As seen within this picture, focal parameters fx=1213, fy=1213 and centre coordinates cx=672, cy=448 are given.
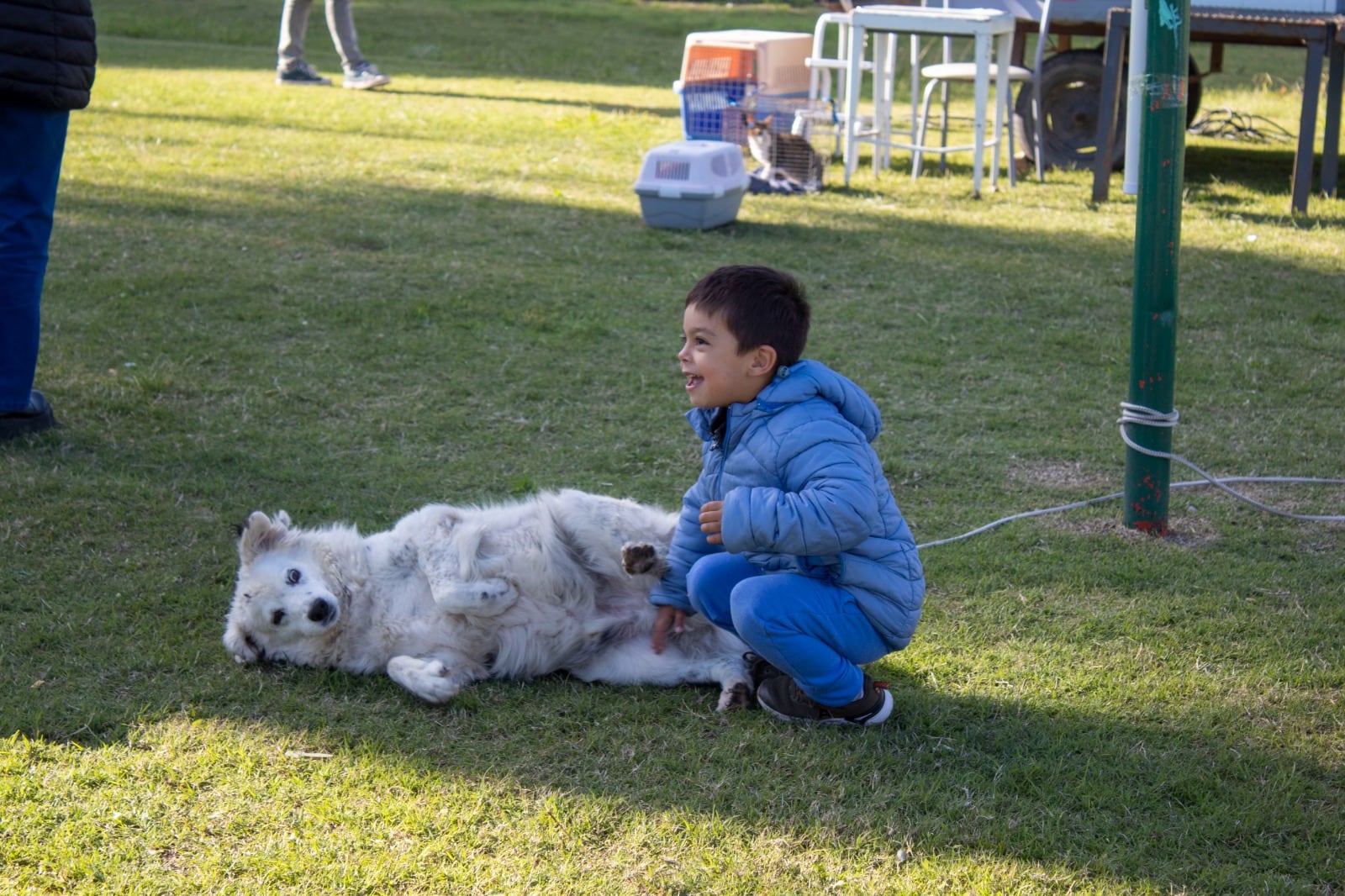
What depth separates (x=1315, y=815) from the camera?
2.70 m

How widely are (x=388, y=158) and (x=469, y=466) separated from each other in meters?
6.01

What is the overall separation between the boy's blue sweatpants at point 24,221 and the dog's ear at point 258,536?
1.80 meters

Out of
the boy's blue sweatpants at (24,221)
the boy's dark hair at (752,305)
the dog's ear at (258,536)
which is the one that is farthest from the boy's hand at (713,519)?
the boy's blue sweatpants at (24,221)

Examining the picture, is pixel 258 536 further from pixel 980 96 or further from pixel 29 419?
pixel 980 96

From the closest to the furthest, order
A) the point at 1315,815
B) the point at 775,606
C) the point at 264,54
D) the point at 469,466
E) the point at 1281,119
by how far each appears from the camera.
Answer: the point at 1315,815 < the point at 775,606 < the point at 469,466 < the point at 1281,119 < the point at 264,54

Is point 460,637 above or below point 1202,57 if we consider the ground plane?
below

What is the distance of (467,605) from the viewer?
3336 mm

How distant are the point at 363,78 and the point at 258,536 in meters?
10.9

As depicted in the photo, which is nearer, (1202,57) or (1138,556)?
(1138,556)

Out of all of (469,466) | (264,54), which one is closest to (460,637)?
(469,466)

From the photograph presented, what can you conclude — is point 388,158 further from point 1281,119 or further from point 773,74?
point 1281,119

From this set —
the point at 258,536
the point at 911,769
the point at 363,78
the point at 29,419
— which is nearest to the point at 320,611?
the point at 258,536

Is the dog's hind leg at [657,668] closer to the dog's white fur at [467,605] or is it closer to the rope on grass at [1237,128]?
the dog's white fur at [467,605]

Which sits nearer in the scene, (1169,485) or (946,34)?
(1169,485)
